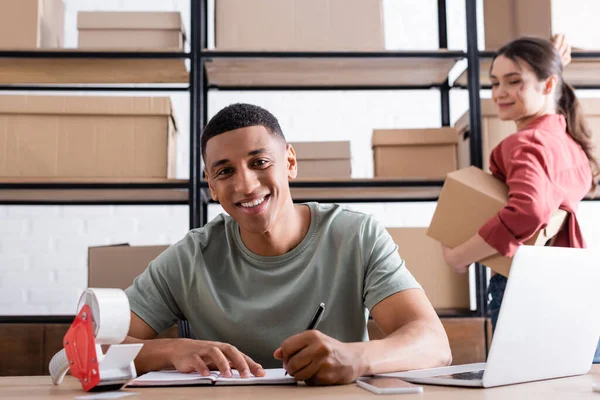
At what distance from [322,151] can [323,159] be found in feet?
0.09

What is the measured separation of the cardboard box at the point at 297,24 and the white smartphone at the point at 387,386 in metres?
1.50

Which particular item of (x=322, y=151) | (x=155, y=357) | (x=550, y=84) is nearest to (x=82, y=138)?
(x=322, y=151)

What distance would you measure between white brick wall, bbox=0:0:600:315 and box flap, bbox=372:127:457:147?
47 centimetres

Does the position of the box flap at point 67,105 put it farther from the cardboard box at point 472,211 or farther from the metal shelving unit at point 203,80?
the cardboard box at point 472,211

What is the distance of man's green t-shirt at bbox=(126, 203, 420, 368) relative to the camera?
1275mm

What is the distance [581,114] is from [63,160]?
1.57m

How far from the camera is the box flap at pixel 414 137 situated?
7.23 ft

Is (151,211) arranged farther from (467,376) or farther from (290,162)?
Answer: (467,376)

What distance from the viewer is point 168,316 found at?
1.35 metres

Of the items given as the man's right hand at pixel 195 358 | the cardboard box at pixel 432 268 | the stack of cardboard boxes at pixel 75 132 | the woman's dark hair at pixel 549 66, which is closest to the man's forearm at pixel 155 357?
the man's right hand at pixel 195 358

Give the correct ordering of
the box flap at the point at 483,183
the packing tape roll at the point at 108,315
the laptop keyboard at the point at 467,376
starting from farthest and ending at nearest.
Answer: the box flap at the point at 483,183 → the laptop keyboard at the point at 467,376 → the packing tape roll at the point at 108,315

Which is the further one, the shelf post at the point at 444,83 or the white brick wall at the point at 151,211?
the white brick wall at the point at 151,211

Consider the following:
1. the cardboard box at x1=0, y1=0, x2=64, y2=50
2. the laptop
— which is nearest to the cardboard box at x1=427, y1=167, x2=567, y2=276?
the laptop

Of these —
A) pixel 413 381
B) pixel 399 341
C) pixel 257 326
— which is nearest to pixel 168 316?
pixel 257 326
